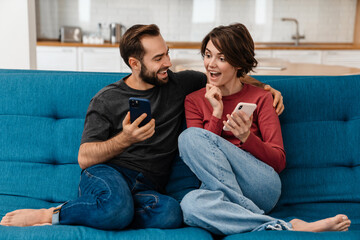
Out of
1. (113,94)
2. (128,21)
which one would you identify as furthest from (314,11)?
(113,94)

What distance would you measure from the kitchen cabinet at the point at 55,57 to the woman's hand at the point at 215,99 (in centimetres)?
438

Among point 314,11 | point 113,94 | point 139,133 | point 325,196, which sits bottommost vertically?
point 325,196

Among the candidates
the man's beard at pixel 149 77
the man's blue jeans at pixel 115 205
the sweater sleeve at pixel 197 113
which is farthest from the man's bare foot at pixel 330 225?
the man's beard at pixel 149 77

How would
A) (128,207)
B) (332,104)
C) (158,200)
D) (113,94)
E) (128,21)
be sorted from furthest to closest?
(128,21) → (332,104) → (113,94) → (158,200) → (128,207)

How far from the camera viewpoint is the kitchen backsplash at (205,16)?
6.30 meters

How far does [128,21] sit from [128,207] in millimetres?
5191

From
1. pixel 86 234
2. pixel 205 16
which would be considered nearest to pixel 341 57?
pixel 205 16

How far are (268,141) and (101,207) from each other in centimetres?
74

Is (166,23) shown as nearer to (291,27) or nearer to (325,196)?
(291,27)

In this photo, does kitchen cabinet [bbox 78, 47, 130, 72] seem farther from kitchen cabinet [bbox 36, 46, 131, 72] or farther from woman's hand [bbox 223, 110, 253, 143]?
woman's hand [bbox 223, 110, 253, 143]

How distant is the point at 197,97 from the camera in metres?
1.92

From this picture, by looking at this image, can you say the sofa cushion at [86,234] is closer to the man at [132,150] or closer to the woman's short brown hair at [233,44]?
the man at [132,150]

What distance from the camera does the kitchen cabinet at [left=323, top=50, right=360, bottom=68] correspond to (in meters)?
6.02

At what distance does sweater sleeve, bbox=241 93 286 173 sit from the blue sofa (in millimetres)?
214
